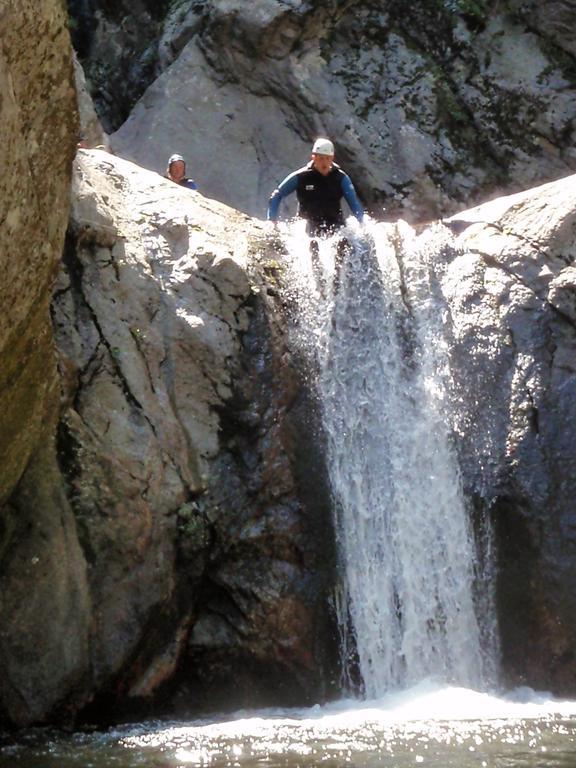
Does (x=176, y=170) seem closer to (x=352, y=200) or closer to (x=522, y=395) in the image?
(x=352, y=200)

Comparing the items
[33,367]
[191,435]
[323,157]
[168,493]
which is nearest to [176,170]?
[323,157]

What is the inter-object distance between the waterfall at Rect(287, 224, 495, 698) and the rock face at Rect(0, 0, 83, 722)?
2.08m

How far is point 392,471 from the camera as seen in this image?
28.6 ft

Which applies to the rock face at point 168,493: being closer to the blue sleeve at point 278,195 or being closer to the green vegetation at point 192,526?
the green vegetation at point 192,526

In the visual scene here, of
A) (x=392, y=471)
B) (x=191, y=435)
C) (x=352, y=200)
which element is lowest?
(x=392, y=471)

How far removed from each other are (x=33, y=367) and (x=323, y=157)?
4772mm

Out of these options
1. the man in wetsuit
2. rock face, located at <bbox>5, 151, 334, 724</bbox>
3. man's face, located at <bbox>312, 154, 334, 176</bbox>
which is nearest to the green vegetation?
rock face, located at <bbox>5, 151, 334, 724</bbox>

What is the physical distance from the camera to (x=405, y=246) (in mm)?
9812

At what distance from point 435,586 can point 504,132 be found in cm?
796

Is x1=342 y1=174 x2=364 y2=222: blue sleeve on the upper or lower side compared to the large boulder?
upper

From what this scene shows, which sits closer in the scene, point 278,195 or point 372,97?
point 278,195

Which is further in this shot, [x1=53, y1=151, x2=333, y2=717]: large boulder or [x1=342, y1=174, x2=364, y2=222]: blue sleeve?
[x1=342, y1=174, x2=364, y2=222]: blue sleeve

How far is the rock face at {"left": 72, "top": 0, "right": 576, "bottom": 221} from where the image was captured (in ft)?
46.7

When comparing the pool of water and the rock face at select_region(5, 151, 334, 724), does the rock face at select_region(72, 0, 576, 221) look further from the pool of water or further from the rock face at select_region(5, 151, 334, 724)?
the pool of water
